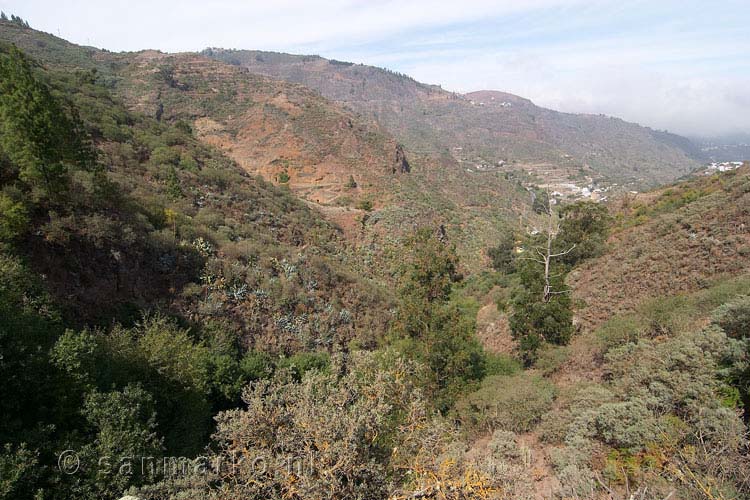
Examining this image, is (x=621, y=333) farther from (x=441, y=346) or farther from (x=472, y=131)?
(x=472, y=131)

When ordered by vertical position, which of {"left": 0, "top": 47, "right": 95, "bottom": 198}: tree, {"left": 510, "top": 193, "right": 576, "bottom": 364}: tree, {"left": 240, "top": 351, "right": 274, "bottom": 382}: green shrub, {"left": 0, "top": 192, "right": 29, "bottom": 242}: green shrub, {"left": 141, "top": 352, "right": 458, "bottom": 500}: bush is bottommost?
{"left": 240, "top": 351, "right": 274, "bottom": 382}: green shrub

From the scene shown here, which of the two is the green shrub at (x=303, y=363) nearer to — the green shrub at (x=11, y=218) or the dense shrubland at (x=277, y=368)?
the dense shrubland at (x=277, y=368)

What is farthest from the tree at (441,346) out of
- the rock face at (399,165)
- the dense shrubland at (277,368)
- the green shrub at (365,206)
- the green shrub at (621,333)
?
the rock face at (399,165)

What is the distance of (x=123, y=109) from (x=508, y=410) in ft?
110

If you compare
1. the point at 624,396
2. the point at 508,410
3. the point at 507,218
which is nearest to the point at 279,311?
the point at 508,410

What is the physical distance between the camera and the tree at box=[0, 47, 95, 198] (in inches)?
408

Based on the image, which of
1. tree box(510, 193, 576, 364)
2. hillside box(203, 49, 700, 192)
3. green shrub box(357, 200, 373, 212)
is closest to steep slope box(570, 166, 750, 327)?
tree box(510, 193, 576, 364)

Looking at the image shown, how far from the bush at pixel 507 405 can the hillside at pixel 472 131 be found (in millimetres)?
94851

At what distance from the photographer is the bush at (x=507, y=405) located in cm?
936

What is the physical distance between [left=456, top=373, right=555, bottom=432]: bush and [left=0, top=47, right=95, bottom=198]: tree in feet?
47.3

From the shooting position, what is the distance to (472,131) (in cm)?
14288

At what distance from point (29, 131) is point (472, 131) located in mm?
147467

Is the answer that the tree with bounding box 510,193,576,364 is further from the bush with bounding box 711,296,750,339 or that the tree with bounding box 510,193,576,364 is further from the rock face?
the rock face

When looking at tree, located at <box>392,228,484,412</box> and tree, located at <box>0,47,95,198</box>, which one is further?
tree, located at <box>392,228,484,412</box>
